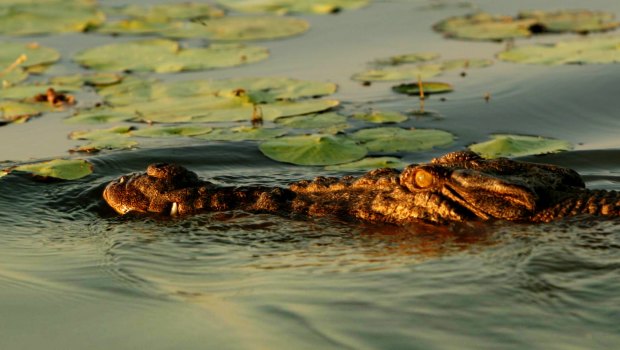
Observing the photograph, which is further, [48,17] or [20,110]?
[48,17]

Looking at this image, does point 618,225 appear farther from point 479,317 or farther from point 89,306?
point 89,306

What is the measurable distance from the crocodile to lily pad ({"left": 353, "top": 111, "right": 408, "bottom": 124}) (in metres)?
2.93

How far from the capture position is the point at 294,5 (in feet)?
54.8

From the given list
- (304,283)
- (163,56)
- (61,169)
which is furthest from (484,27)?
(304,283)

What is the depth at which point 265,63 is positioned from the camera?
1319cm

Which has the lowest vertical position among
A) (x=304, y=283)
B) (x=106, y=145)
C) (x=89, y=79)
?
(x=304, y=283)

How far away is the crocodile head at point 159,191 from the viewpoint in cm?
766

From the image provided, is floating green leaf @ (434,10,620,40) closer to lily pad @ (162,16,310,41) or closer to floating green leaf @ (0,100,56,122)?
lily pad @ (162,16,310,41)

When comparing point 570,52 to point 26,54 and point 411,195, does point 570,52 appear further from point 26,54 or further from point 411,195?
point 26,54

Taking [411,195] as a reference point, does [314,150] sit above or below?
above

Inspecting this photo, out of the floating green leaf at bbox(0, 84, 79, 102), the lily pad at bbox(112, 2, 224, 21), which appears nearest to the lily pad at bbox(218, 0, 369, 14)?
the lily pad at bbox(112, 2, 224, 21)

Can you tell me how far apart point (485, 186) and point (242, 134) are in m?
3.66

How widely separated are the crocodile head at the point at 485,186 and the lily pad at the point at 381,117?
10.8ft

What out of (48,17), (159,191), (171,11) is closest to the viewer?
(159,191)
